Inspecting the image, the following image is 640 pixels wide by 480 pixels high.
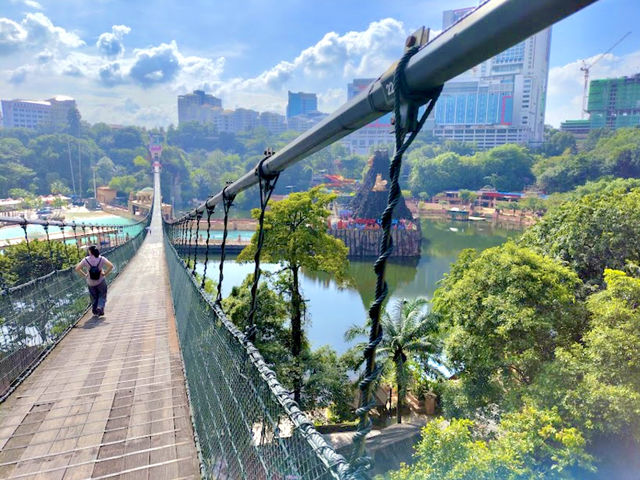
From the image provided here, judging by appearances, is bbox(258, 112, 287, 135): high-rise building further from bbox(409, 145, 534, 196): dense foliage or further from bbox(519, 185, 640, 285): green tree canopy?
bbox(519, 185, 640, 285): green tree canopy

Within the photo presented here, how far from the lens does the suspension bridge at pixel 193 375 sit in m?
1.00

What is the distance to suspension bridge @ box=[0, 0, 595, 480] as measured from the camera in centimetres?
100

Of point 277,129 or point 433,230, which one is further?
point 277,129

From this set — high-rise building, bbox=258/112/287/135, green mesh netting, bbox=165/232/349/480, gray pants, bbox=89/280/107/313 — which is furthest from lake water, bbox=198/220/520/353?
high-rise building, bbox=258/112/287/135

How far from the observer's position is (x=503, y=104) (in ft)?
276

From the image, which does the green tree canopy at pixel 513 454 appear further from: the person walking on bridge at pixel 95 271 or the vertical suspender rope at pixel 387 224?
the vertical suspender rope at pixel 387 224

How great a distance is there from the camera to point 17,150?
199 ft

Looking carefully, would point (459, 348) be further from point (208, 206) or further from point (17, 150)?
point (17, 150)

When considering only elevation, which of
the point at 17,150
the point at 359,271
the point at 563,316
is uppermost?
the point at 17,150

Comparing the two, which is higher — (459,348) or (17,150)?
(17,150)

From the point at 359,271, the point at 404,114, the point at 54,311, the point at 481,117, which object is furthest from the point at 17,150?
the point at 481,117

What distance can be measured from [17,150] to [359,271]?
58915 millimetres

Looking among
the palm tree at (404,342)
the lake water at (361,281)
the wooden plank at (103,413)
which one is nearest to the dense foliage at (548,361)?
the palm tree at (404,342)

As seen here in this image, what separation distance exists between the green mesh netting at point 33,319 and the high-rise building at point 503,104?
281 ft
